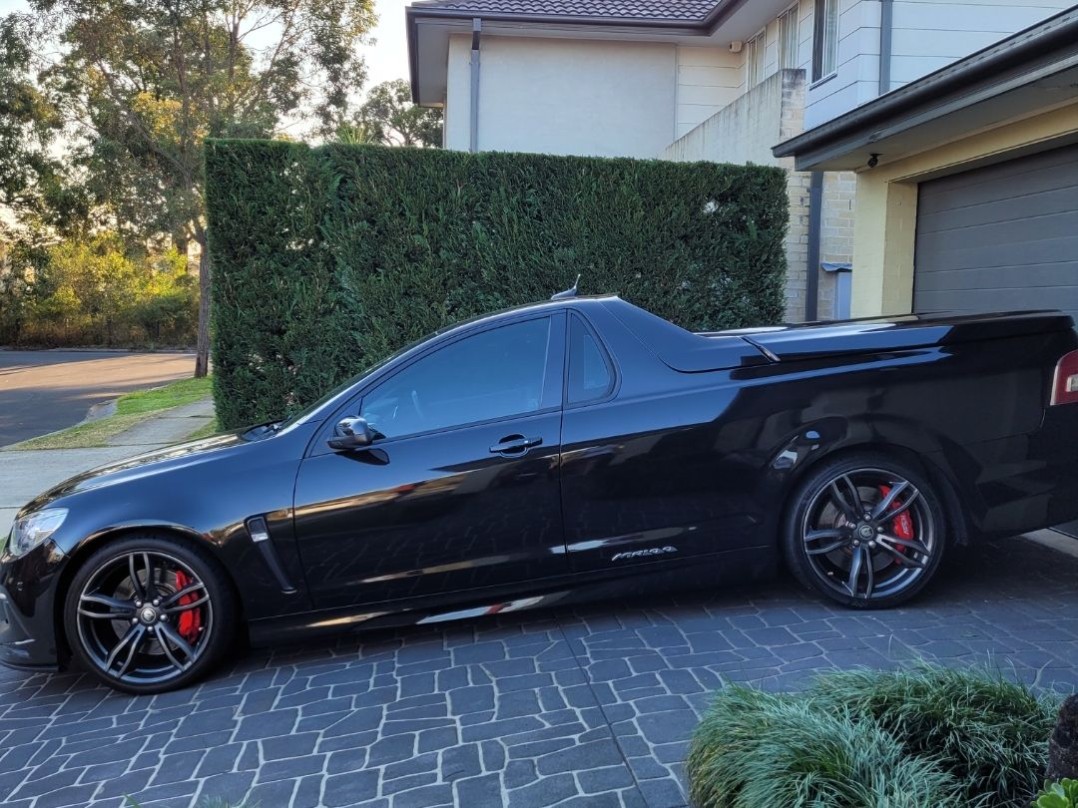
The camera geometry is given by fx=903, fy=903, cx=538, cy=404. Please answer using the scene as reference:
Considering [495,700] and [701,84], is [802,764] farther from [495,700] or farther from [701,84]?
[701,84]

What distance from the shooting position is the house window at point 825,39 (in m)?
12.4

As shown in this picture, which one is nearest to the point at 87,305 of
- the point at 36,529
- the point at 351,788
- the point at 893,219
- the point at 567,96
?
the point at 567,96

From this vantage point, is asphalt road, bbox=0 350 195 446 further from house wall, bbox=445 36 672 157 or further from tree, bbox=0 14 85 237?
house wall, bbox=445 36 672 157

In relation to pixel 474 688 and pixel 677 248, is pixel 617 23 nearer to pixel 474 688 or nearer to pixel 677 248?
pixel 677 248

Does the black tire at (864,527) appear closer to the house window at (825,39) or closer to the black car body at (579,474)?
the black car body at (579,474)

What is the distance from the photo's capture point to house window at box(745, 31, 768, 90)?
15438 millimetres

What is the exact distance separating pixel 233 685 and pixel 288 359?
4.92 meters

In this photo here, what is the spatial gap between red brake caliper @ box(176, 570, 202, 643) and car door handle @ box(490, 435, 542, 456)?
157 cm

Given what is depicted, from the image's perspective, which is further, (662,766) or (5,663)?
(5,663)

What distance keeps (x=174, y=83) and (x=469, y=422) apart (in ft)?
74.5

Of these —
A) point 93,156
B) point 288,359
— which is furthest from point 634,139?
point 93,156

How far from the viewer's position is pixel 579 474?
4414 millimetres

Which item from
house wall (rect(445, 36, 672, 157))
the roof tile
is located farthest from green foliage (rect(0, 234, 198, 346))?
the roof tile

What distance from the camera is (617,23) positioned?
15203 mm
